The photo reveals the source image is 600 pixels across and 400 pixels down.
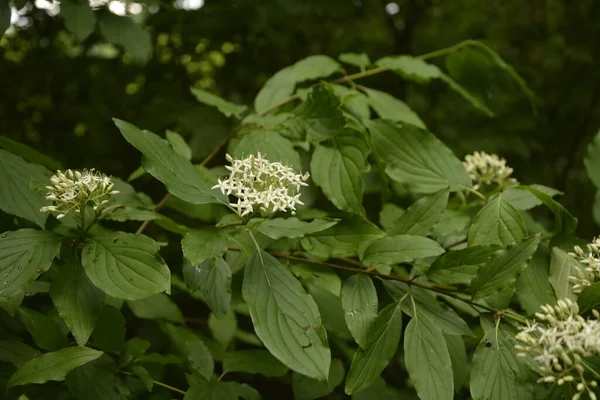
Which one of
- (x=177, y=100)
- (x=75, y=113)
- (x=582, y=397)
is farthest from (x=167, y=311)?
(x=75, y=113)

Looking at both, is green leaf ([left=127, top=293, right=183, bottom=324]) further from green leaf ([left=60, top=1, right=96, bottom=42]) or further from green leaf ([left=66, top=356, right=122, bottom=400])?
green leaf ([left=60, top=1, right=96, bottom=42])

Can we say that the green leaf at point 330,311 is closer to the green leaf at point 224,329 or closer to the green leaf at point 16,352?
the green leaf at point 224,329

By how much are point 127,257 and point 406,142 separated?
2.34ft

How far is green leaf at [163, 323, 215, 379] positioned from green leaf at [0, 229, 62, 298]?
0.38m

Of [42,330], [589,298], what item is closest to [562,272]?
[589,298]

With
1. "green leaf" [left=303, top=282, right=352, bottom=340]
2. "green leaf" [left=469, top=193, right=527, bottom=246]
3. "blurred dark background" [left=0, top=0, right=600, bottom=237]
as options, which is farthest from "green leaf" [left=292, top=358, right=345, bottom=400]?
"blurred dark background" [left=0, top=0, right=600, bottom=237]

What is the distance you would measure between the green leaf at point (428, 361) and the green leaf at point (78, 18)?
114 centimetres

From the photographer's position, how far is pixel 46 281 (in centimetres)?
113

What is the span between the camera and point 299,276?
A: 113 cm

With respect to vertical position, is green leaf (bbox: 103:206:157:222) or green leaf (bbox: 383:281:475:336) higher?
green leaf (bbox: 103:206:157:222)

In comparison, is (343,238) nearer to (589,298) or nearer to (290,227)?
(290,227)

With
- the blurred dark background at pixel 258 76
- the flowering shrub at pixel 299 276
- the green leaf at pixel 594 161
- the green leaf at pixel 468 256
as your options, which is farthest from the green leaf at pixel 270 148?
the green leaf at pixel 594 161

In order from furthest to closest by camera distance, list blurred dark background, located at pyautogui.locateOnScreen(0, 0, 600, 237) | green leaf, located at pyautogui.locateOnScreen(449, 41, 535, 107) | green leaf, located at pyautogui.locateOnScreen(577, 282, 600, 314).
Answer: blurred dark background, located at pyautogui.locateOnScreen(0, 0, 600, 237), green leaf, located at pyautogui.locateOnScreen(449, 41, 535, 107), green leaf, located at pyautogui.locateOnScreen(577, 282, 600, 314)

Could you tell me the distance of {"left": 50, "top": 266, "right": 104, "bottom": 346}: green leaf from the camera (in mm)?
925
